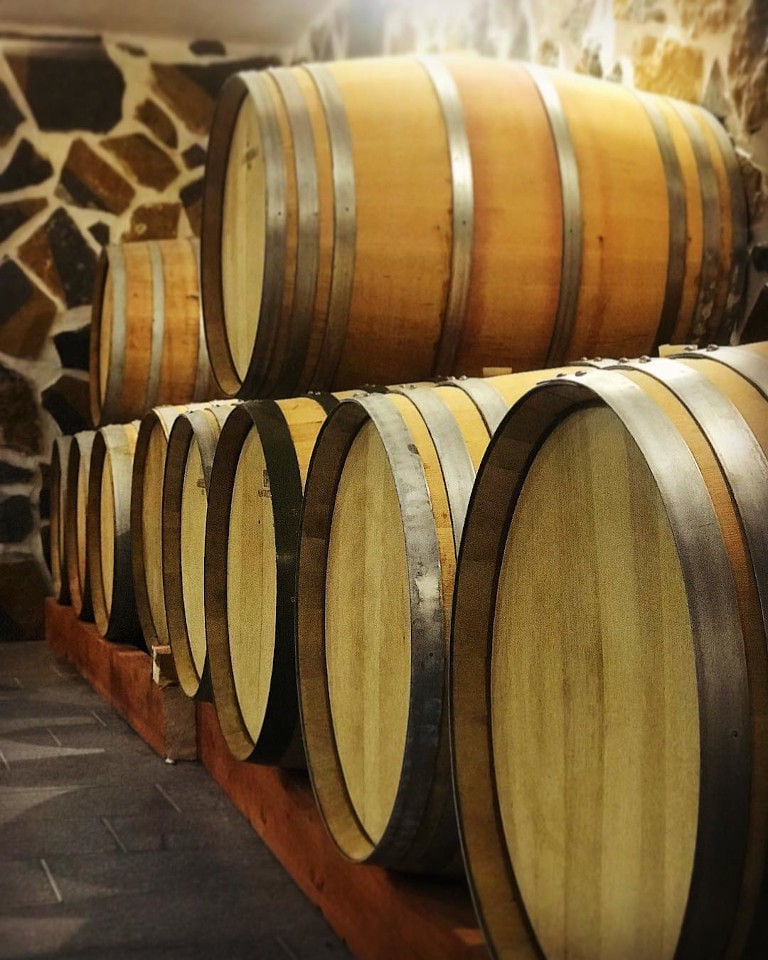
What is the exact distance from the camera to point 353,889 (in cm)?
202

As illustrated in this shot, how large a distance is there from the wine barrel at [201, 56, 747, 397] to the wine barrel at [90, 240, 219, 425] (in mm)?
2010

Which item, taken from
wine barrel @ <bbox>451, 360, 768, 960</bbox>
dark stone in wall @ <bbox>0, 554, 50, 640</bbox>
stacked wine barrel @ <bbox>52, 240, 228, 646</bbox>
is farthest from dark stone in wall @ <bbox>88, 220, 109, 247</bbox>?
wine barrel @ <bbox>451, 360, 768, 960</bbox>

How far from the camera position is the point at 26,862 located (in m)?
2.51

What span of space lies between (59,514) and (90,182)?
5.71ft

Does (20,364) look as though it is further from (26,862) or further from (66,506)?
(26,862)

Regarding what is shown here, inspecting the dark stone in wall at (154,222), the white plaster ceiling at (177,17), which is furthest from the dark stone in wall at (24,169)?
the white plaster ceiling at (177,17)

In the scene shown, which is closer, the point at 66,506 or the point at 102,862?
the point at 102,862

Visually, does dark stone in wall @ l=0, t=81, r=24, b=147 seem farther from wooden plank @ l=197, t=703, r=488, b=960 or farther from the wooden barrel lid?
wooden plank @ l=197, t=703, r=488, b=960

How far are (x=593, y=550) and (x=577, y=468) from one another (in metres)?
0.10

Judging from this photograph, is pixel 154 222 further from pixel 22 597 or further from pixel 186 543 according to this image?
pixel 186 543

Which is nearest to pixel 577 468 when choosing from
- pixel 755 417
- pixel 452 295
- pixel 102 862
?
pixel 755 417

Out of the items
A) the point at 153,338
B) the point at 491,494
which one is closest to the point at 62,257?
the point at 153,338

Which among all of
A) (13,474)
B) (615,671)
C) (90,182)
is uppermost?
(90,182)

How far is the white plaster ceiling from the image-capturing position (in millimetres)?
5684
